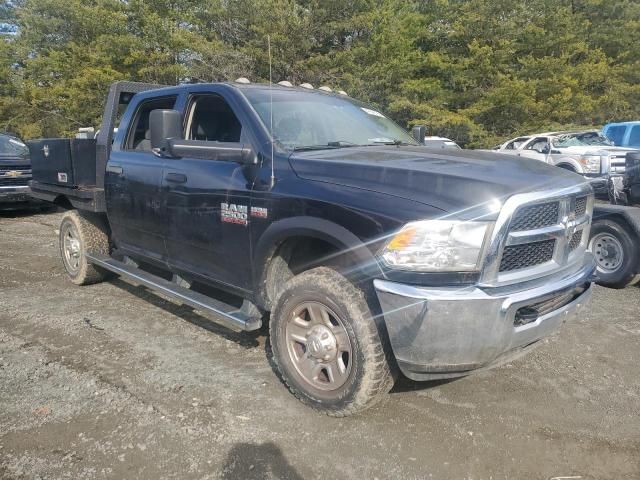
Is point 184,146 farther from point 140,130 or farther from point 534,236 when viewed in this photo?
point 534,236

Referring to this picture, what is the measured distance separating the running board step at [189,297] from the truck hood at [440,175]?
3.45ft

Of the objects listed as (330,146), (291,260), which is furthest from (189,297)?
(330,146)

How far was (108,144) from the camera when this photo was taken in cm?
493

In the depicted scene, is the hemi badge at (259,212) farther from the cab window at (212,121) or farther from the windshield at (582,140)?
the windshield at (582,140)

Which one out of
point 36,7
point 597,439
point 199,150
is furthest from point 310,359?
point 36,7

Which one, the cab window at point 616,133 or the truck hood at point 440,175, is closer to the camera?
the truck hood at point 440,175

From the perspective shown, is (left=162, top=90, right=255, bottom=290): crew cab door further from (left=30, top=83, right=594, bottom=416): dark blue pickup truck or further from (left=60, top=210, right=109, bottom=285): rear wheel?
(left=60, top=210, right=109, bottom=285): rear wheel

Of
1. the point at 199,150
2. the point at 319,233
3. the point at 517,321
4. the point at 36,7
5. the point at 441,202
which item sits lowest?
the point at 517,321

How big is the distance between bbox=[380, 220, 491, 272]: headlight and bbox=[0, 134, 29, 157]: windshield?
36.0ft

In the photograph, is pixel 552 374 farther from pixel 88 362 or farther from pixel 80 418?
pixel 88 362

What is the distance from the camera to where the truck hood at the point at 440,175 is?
2449mm

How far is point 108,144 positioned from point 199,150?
7.55ft

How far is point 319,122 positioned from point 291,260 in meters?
1.06

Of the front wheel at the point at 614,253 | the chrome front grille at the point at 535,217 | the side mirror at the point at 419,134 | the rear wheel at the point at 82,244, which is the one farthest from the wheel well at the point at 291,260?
the front wheel at the point at 614,253
